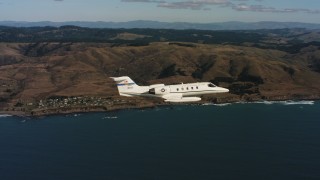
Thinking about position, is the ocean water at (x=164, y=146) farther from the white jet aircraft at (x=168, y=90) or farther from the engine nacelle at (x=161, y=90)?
the engine nacelle at (x=161, y=90)

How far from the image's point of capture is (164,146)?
143 meters

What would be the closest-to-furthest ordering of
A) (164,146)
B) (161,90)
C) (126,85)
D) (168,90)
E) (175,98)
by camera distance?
(161,90), (168,90), (175,98), (126,85), (164,146)

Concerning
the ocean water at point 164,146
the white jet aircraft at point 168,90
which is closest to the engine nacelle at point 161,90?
the white jet aircraft at point 168,90

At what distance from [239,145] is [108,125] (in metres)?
55.9

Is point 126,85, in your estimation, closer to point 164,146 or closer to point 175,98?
point 175,98

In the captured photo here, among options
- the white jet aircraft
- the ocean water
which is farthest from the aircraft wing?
the ocean water

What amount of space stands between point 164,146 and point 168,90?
1831 inches

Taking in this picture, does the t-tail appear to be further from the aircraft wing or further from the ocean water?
the ocean water

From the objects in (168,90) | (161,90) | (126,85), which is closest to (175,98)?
(168,90)

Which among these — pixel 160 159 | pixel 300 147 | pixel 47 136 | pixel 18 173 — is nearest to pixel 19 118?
pixel 47 136

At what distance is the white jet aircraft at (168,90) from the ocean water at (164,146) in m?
25.7

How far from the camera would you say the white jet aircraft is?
327ft

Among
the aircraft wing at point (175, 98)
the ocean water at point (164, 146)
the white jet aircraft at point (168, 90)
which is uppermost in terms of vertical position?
the white jet aircraft at point (168, 90)

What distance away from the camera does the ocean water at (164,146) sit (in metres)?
122
